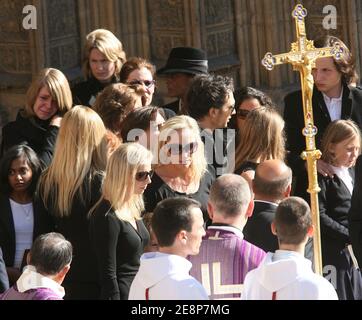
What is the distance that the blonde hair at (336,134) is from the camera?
9039 mm

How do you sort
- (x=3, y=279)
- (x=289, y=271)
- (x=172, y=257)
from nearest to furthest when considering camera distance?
1. (x=289, y=271)
2. (x=172, y=257)
3. (x=3, y=279)

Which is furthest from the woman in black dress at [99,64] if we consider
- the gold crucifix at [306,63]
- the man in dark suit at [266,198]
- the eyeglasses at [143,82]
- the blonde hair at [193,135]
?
the man in dark suit at [266,198]

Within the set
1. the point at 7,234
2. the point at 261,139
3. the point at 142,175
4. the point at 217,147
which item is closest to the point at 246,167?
the point at 261,139

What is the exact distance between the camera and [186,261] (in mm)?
6734

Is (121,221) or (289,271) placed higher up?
(121,221)

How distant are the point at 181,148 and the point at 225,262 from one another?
1569 millimetres

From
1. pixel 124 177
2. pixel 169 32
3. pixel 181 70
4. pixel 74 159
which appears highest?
pixel 169 32

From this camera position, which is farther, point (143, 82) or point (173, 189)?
point (143, 82)

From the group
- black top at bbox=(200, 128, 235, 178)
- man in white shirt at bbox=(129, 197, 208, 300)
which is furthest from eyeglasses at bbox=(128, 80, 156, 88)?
man in white shirt at bbox=(129, 197, 208, 300)

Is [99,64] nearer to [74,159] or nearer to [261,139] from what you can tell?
[261,139]

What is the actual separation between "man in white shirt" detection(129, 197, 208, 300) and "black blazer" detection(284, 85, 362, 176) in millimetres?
2934

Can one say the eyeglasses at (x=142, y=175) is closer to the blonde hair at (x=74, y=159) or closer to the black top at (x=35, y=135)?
the blonde hair at (x=74, y=159)

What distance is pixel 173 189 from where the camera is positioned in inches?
333
